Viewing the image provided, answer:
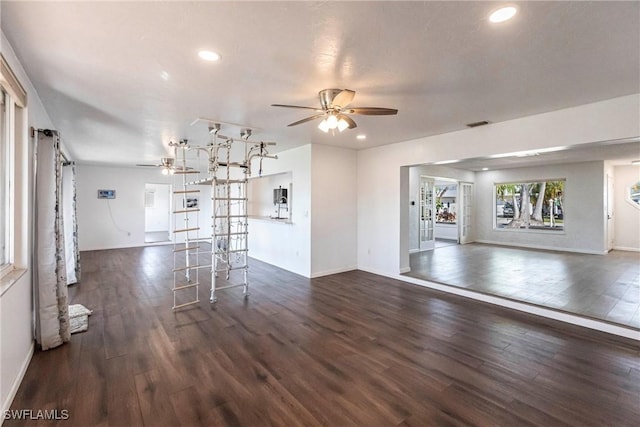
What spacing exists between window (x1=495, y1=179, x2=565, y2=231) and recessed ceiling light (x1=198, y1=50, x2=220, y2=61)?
10.5 metres

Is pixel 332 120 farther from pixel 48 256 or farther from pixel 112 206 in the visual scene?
pixel 112 206

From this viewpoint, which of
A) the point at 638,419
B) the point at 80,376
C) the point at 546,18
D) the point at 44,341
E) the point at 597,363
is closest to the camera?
the point at 546,18

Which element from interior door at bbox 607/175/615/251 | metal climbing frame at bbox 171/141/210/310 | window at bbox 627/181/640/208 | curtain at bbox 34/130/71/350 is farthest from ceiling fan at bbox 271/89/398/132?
window at bbox 627/181/640/208

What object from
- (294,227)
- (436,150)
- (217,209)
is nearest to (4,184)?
(217,209)

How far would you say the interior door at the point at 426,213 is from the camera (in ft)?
29.5

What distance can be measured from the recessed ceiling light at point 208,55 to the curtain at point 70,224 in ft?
16.1

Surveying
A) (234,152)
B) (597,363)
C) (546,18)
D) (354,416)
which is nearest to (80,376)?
(354,416)

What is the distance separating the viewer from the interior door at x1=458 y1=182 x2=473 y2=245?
10312mm

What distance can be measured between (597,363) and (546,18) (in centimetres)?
308

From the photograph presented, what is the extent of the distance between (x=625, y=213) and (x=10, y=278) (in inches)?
536

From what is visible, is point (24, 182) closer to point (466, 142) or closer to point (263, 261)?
point (263, 261)

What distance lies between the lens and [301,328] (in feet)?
11.5

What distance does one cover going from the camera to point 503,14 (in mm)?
1873

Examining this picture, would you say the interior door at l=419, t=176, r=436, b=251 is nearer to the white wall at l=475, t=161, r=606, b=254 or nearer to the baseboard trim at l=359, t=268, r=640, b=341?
the white wall at l=475, t=161, r=606, b=254
